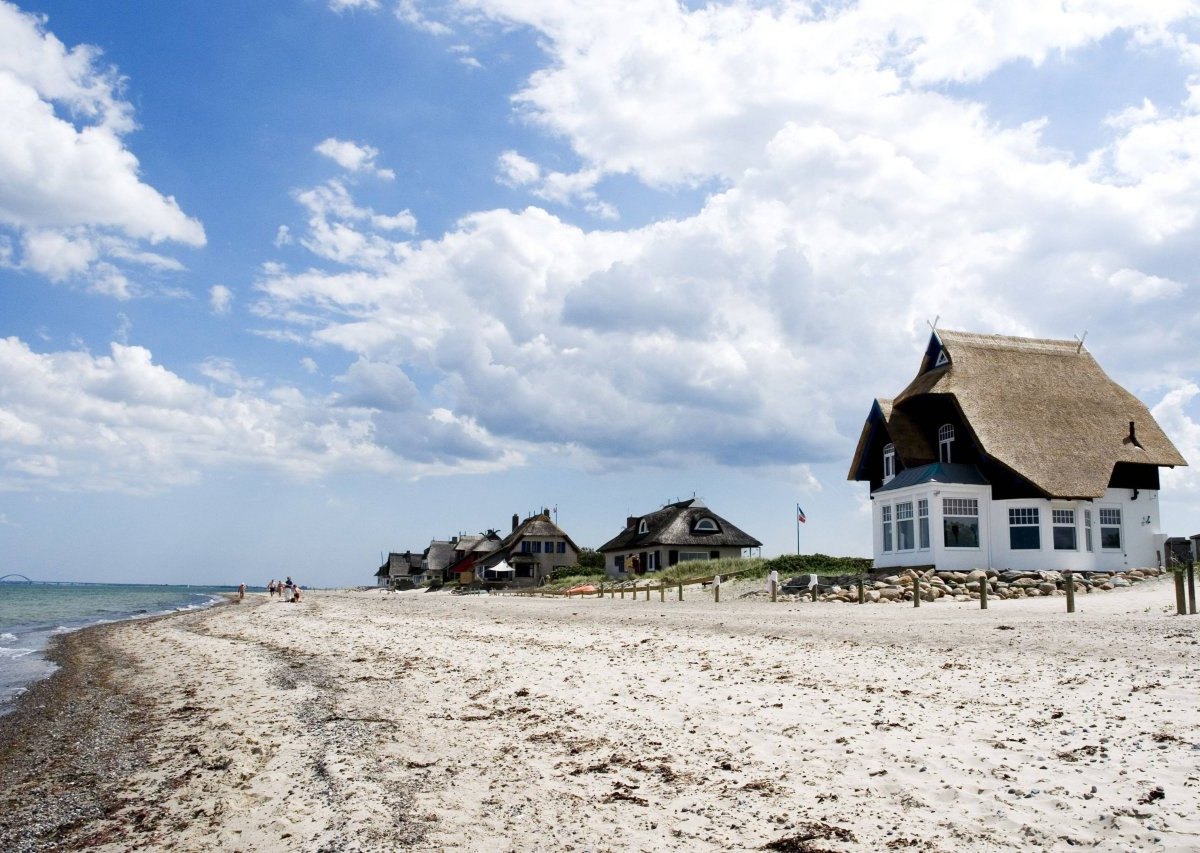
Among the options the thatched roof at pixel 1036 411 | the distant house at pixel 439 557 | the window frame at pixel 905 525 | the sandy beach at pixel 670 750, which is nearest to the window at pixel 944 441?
the thatched roof at pixel 1036 411

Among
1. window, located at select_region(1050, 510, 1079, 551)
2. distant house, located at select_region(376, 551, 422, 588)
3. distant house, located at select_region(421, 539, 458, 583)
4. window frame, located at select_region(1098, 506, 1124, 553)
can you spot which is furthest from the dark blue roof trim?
distant house, located at select_region(376, 551, 422, 588)

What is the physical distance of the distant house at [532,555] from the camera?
75562mm

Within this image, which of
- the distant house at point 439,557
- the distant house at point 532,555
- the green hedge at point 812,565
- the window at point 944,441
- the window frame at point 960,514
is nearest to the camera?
the window frame at point 960,514

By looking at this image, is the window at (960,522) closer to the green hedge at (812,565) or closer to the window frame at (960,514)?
the window frame at (960,514)

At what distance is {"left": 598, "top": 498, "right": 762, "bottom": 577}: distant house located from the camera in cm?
6088

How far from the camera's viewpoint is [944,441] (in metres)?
33.7

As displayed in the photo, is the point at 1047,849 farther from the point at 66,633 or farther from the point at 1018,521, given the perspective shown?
the point at 66,633

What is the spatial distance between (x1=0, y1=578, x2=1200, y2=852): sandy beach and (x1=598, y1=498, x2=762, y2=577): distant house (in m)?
44.3

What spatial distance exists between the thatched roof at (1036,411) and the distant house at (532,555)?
44174 millimetres

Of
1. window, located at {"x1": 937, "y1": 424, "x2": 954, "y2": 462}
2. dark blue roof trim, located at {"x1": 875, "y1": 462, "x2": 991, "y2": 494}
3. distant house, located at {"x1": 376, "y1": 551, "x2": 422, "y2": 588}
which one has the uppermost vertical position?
window, located at {"x1": 937, "y1": 424, "x2": 954, "y2": 462}

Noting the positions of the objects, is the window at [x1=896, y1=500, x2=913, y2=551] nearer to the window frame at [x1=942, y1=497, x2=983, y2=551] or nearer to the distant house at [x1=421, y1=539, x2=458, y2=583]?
the window frame at [x1=942, y1=497, x2=983, y2=551]

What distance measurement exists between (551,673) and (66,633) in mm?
30481

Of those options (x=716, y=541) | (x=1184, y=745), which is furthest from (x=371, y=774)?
(x=716, y=541)

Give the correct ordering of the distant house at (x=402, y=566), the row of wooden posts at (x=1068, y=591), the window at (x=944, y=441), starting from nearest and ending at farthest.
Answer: the row of wooden posts at (x=1068, y=591) < the window at (x=944, y=441) < the distant house at (x=402, y=566)
